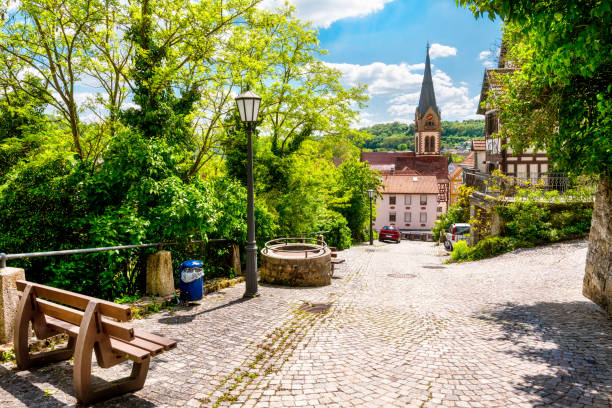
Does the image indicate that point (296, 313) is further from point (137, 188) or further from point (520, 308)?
point (520, 308)

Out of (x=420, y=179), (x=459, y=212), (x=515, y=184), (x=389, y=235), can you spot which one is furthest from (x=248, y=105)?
(x=420, y=179)

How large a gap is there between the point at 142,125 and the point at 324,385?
8.47 meters

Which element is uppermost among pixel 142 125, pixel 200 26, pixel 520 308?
pixel 200 26

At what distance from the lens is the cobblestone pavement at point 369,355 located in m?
4.12

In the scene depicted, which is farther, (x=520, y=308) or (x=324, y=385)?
(x=520, y=308)

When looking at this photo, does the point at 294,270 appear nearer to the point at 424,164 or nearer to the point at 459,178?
the point at 424,164

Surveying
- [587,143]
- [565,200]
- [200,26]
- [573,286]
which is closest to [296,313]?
[587,143]

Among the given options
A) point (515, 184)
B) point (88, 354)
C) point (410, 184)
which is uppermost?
point (410, 184)

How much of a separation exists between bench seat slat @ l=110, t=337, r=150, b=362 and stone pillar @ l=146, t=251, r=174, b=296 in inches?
141

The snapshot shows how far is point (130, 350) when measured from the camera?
371 centimetres

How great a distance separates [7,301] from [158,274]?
2.86m

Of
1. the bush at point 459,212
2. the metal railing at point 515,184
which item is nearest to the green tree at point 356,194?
the bush at point 459,212

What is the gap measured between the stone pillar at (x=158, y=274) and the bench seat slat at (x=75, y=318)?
3.06 meters

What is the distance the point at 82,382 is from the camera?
145 inches
